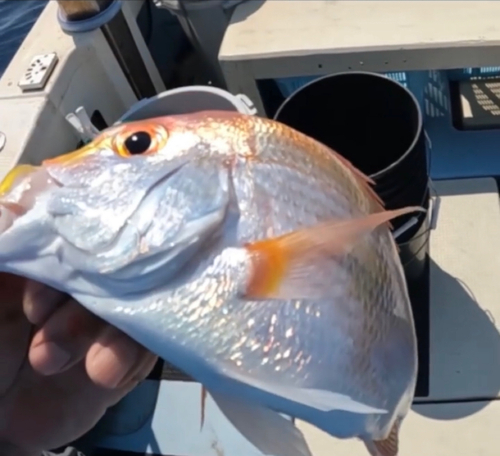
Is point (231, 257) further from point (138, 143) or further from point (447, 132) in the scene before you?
point (447, 132)

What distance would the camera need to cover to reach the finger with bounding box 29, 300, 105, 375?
895 millimetres

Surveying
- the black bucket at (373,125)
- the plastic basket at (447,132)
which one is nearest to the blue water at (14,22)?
the plastic basket at (447,132)

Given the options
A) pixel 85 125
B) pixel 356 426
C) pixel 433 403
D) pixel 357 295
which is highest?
pixel 357 295

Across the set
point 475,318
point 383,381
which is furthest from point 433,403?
point 383,381

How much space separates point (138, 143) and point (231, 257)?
18 cm

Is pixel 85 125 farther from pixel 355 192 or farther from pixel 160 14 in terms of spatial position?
pixel 355 192

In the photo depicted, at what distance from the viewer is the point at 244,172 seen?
0.78 m

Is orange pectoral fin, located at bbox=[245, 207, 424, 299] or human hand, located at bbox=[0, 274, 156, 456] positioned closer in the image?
orange pectoral fin, located at bbox=[245, 207, 424, 299]

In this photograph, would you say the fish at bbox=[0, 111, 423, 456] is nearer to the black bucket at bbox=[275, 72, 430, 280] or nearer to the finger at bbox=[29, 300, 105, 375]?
the finger at bbox=[29, 300, 105, 375]

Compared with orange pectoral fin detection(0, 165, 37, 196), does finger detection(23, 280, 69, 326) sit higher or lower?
lower

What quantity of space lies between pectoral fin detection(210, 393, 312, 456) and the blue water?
3.23 meters

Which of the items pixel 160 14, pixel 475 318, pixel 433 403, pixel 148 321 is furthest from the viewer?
pixel 160 14

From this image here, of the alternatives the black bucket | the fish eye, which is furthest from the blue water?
the fish eye

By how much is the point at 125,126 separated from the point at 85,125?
45.7 inches
